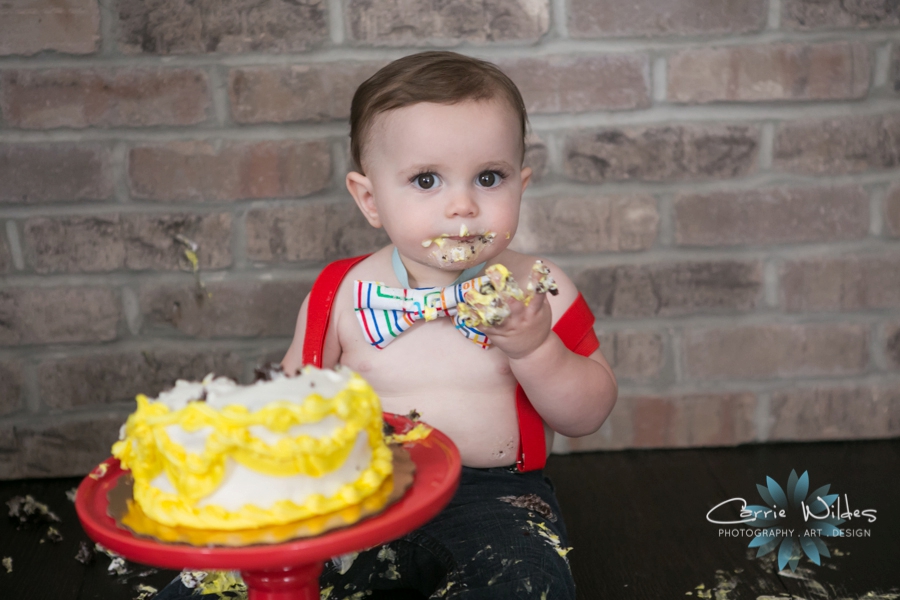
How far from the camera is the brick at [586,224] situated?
1.54 m

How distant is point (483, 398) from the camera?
118cm

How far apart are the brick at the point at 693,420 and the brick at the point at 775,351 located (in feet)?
0.17

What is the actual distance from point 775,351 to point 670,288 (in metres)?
0.24

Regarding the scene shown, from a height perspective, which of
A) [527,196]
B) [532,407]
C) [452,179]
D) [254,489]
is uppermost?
[452,179]

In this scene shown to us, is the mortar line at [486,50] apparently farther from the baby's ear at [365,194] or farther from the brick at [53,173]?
the baby's ear at [365,194]

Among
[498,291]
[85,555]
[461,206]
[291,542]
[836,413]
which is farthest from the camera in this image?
[836,413]

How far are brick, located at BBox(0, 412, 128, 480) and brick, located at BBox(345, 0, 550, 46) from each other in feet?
2.71

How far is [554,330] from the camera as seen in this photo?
119 cm

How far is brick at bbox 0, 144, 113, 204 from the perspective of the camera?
148 cm

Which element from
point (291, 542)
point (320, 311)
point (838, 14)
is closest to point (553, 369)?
point (320, 311)

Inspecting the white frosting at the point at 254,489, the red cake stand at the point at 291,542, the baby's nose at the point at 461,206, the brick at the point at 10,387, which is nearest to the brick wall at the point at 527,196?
the brick at the point at 10,387

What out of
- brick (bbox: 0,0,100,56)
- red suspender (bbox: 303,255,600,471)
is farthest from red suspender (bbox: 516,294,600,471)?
brick (bbox: 0,0,100,56)

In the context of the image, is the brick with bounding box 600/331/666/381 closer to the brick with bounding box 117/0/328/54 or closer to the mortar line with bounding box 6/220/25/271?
the brick with bounding box 117/0/328/54

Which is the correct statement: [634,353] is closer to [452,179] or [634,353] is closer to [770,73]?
[770,73]
